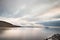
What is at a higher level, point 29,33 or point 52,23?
point 52,23

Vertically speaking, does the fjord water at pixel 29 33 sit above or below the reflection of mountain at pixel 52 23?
below

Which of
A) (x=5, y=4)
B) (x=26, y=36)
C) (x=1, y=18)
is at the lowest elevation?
(x=26, y=36)

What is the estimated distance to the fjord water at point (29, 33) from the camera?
3.91 feet

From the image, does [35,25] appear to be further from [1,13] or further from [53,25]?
[1,13]

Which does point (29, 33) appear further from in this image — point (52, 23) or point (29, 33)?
point (52, 23)

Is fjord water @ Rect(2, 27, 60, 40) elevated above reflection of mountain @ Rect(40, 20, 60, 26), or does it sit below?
below

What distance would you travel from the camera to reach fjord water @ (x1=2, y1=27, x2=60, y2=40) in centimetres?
119

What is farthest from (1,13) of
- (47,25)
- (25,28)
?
(47,25)

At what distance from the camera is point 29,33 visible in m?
1.21

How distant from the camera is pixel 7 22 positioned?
1205 mm

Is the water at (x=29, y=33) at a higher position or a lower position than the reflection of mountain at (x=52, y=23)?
lower

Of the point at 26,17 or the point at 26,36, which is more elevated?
the point at 26,17

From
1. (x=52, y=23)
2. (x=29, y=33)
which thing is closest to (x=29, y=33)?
(x=29, y=33)

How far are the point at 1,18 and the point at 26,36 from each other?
15.4 inches
